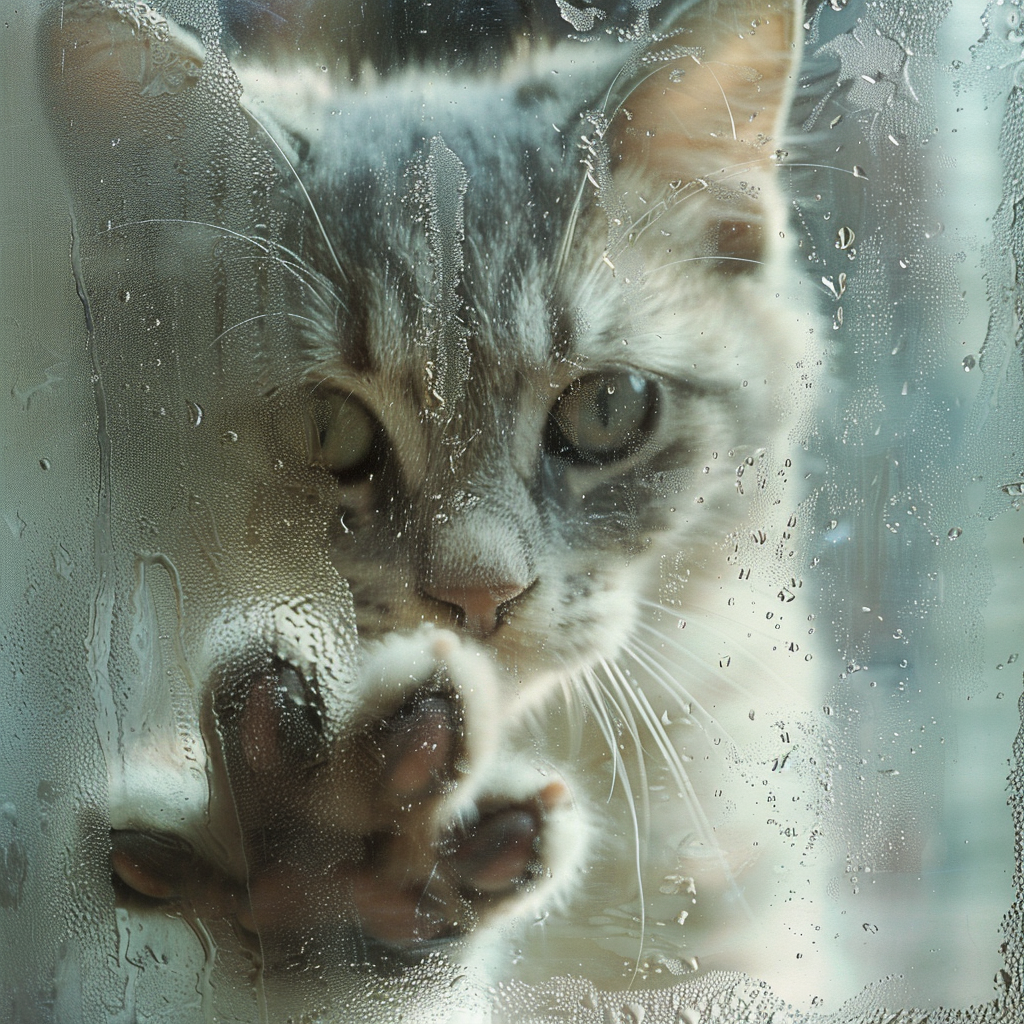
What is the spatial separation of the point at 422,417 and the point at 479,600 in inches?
4.4

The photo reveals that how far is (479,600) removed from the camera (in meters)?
0.50

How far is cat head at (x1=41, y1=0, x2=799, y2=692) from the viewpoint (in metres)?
0.49

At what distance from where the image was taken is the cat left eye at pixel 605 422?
51 centimetres

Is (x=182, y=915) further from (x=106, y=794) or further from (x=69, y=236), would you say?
(x=69, y=236)

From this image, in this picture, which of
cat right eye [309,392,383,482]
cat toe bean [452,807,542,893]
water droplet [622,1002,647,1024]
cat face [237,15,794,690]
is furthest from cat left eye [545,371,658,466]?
water droplet [622,1002,647,1024]

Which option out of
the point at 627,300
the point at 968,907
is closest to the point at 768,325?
the point at 627,300

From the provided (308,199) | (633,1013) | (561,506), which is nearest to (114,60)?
(308,199)

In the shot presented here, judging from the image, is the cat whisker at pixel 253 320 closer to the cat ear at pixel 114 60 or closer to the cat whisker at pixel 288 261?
the cat whisker at pixel 288 261

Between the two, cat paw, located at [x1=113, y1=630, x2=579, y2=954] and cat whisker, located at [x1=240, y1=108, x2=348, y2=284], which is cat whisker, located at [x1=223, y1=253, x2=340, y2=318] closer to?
cat whisker, located at [x1=240, y1=108, x2=348, y2=284]

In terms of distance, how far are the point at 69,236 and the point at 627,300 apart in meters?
0.34

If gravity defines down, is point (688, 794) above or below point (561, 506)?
below

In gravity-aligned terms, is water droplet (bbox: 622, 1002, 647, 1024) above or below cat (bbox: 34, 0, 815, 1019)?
below

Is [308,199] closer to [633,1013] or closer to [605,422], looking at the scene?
[605,422]

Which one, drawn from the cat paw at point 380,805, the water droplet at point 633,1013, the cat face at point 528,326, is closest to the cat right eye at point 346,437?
the cat face at point 528,326
